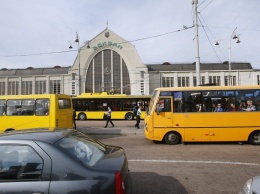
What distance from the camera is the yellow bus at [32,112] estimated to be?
451 inches

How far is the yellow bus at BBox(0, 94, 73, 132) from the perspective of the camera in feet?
37.6

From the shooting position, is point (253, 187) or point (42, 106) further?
point (42, 106)

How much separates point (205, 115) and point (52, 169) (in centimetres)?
920

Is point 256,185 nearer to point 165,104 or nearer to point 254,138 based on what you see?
point 165,104

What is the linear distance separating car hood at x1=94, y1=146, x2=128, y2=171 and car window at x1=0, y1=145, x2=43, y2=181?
75 centimetres

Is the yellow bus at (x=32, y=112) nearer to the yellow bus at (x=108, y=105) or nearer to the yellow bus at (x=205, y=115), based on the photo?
the yellow bus at (x=205, y=115)

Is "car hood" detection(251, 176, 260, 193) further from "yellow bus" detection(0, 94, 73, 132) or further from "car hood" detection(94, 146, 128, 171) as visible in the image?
"yellow bus" detection(0, 94, 73, 132)

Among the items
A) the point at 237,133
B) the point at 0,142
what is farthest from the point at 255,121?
the point at 0,142

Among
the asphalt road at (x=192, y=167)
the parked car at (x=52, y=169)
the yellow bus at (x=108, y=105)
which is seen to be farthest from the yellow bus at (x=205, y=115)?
the yellow bus at (x=108, y=105)

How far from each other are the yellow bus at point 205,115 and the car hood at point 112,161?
7.37 meters

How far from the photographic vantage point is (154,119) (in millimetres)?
11430

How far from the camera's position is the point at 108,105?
28.7 m

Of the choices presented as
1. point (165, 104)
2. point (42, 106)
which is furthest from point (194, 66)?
point (42, 106)

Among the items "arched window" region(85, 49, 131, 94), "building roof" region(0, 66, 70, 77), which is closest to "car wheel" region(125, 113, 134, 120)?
"arched window" region(85, 49, 131, 94)
